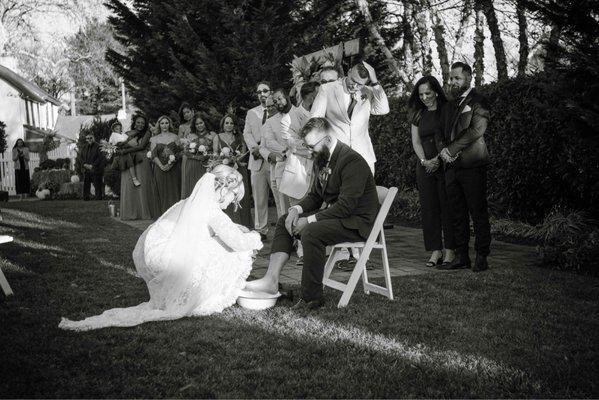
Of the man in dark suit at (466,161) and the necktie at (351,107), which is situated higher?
the necktie at (351,107)

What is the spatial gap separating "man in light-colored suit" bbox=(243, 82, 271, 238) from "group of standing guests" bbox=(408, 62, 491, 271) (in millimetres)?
2664

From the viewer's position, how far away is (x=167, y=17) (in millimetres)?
15539

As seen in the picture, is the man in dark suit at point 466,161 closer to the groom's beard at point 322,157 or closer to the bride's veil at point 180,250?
the groom's beard at point 322,157

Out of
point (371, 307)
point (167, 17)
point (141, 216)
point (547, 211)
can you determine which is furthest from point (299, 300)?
point (167, 17)

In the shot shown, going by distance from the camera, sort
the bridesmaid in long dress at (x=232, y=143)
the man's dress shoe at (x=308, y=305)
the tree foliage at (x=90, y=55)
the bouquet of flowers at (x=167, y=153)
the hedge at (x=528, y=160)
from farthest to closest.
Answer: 1. the tree foliage at (x=90, y=55)
2. the bouquet of flowers at (x=167, y=153)
3. the bridesmaid in long dress at (x=232, y=143)
4. the hedge at (x=528, y=160)
5. the man's dress shoe at (x=308, y=305)

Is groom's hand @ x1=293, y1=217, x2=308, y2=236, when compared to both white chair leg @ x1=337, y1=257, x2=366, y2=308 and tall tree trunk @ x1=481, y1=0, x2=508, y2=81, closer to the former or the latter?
white chair leg @ x1=337, y1=257, x2=366, y2=308

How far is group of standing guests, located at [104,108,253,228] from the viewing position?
1018cm

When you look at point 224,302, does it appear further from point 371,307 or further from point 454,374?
point 454,374

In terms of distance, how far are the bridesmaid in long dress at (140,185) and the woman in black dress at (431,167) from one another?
281 inches

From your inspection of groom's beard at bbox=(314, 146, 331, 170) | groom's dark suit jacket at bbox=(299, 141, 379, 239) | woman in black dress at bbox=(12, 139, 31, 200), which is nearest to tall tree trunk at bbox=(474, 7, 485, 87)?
groom's beard at bbox=(314, 146, 331, 170)

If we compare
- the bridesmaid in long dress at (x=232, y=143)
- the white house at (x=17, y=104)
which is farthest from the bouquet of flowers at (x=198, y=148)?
the white house at (x=17, y=104)

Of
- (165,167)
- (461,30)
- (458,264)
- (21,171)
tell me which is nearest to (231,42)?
(165,167)

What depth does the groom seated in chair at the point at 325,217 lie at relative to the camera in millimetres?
5215

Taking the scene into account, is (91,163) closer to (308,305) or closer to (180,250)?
(180,250)
